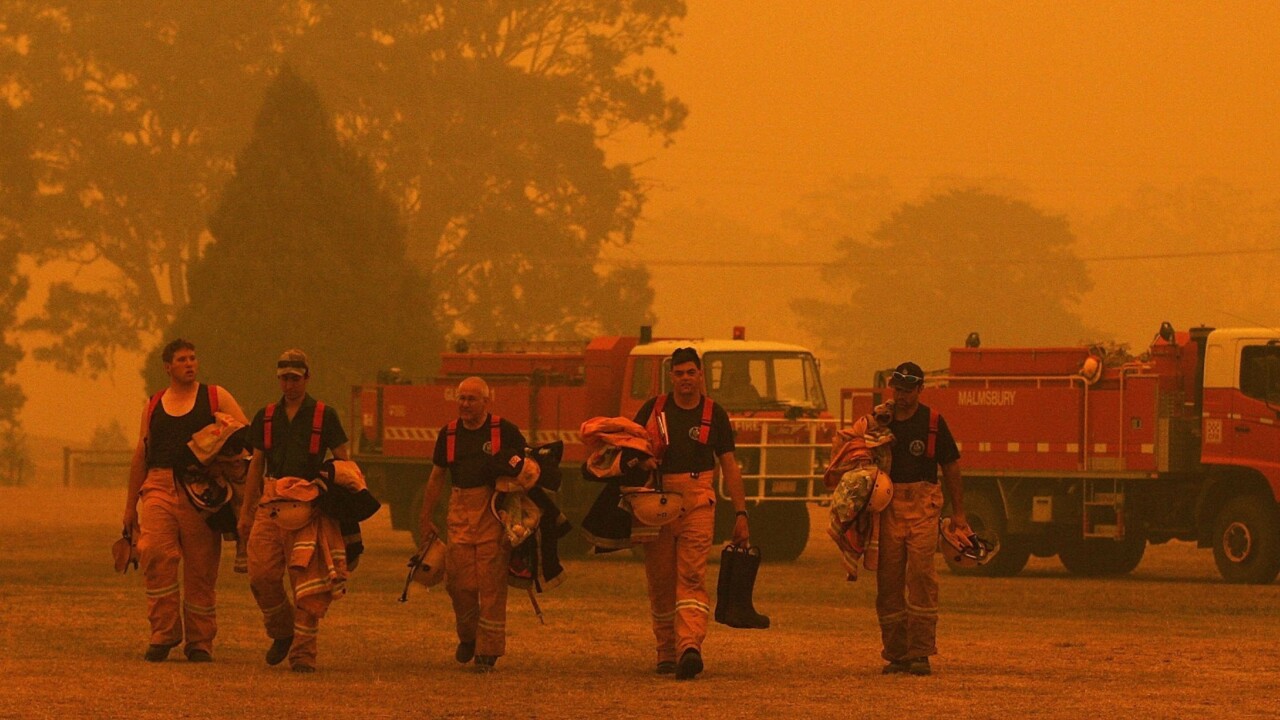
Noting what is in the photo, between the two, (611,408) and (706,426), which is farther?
(611,408)

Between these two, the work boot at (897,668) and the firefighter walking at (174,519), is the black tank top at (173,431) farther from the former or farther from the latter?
the work boot at (897,668)

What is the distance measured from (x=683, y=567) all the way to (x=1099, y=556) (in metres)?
14.9

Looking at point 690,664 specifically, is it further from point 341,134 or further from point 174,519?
point 341,134

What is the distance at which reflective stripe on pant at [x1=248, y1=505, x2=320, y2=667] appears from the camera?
15.1 metres

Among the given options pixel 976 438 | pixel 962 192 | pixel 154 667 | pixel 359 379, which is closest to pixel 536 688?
pixel 154 667

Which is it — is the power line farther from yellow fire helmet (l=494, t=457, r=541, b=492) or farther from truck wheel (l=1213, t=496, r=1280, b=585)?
yellow fire helmet (l=494, t=457, r=541, b=492)

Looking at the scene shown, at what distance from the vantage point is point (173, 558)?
15.5 m

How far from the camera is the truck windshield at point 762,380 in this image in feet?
99.1

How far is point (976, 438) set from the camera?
28234mm

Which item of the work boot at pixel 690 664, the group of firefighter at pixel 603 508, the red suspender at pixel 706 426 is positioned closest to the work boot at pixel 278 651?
the group of firefighter at pixel 603 508

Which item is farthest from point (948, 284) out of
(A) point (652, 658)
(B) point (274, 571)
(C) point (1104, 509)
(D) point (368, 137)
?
(B) point (274, 571)

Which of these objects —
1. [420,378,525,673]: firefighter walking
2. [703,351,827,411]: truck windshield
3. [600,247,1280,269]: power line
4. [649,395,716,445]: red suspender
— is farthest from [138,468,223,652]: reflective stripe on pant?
[600,247,1280,269]: power line

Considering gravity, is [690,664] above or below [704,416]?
below

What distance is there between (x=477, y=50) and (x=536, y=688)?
6377 cm
